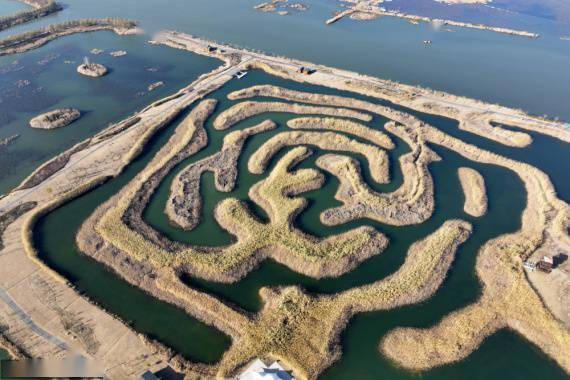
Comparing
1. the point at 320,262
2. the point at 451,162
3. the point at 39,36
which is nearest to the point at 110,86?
the point at 39,36

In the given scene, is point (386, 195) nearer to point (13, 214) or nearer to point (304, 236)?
point (304, 236)

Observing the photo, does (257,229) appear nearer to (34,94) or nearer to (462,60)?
(34,94)

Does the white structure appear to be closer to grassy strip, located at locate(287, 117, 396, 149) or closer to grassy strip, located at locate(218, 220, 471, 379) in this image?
grassy strip, located at locate(218, 220, 471, 379)

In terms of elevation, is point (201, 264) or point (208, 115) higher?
point (208, 115)

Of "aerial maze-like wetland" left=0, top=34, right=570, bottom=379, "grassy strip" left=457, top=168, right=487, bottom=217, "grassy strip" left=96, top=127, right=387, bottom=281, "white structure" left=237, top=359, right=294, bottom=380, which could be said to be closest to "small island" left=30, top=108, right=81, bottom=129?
"aerial maze-like wetland" left=0, top=34, right=570, bottom=379

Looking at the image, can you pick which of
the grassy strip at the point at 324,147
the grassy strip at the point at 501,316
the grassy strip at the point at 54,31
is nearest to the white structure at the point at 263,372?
the grassy strip at the point at 501,316

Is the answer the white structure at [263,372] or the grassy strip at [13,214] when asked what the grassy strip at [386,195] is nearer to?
the white structure at [263,372]
